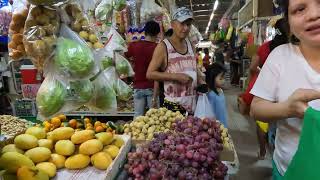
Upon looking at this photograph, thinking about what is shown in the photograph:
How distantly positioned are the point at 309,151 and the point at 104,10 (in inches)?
61.3

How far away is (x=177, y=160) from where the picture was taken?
1.58 metres

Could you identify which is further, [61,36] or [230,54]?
[230,54]

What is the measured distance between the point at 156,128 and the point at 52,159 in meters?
1.00

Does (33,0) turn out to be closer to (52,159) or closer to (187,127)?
(52,159)

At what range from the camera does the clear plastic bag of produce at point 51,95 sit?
1107 mm

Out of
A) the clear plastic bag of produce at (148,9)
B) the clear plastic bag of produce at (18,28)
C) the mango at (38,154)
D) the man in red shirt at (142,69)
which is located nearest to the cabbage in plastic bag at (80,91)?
the clear plastic bag of produce at (18,28)

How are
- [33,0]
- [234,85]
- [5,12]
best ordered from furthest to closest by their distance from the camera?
[234,85] → [5,12] → [33,0]

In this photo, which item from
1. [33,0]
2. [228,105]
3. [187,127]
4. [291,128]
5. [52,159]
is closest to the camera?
[33,0]

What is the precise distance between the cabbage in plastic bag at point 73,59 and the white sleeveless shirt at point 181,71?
5.78 feet

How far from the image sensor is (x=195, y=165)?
154cm

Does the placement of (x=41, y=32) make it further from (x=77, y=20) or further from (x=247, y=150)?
(x=247, y=150)

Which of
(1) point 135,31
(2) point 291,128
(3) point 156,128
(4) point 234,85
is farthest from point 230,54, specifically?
(2) point 291,128

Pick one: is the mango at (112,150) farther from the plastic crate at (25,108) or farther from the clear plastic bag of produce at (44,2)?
the plastic crate at (25,108)

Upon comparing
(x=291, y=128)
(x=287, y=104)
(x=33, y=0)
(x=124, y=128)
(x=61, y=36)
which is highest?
(x=33, y=0)
